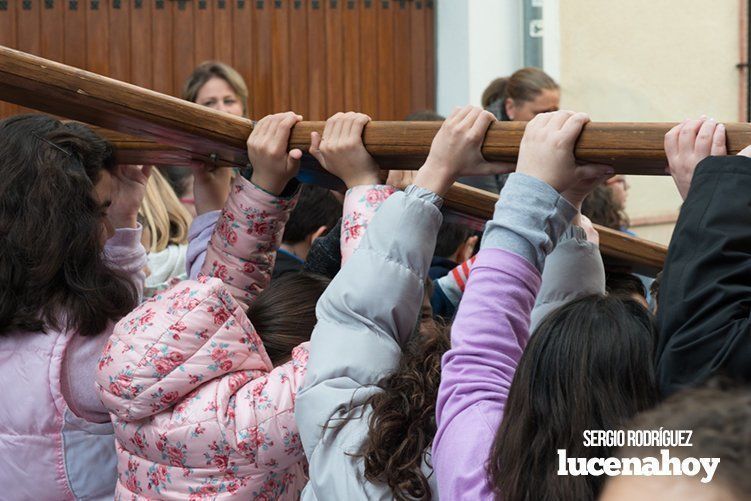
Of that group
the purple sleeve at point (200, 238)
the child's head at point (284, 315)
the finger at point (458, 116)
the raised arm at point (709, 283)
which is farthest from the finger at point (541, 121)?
the purple sleeve at point (200, 238)

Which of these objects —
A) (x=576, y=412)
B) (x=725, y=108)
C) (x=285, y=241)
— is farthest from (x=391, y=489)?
(x=725, y=108)

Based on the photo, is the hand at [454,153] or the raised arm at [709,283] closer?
the raised arm at [709,283]

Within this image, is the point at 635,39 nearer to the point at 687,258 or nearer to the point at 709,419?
the point at 687,258

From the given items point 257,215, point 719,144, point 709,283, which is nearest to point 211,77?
point 257,215

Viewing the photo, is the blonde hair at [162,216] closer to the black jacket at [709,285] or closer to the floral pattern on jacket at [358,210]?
the floral pattern on jacket at [358,210]

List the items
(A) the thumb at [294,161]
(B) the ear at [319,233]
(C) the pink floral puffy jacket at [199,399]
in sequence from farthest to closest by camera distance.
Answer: (B) the ear at [319,233]
(A) the thumb at [294,161]
(C) the pink floral puffy jacket at [199,399]

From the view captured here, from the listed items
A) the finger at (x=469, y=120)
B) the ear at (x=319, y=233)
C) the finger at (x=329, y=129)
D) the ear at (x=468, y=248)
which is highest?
the finger at (x=469, y=120)

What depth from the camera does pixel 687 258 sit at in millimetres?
1170

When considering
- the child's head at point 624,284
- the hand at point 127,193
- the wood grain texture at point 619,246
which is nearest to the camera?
the wood grain texture at point 619,246

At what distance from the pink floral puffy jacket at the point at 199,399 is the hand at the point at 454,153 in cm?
33

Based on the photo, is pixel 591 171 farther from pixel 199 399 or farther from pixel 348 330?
pixel 199 399

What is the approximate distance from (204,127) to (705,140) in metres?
0.76

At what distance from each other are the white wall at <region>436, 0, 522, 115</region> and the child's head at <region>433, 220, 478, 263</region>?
2.17 metres

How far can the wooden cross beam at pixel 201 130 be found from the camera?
1350mm
